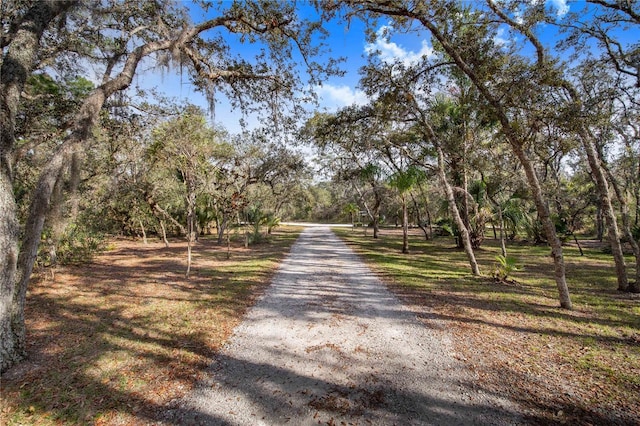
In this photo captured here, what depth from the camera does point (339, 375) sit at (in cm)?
349

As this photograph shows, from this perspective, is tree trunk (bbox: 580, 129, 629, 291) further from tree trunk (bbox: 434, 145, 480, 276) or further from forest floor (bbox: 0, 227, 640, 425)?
tree trunk (bbox: 434, 145, 480, 276)

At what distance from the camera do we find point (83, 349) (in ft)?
13.4

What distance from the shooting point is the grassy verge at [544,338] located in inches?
119

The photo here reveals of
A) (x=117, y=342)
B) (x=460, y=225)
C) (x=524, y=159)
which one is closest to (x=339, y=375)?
(x=117, y=342)

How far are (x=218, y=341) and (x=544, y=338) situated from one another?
212 inches

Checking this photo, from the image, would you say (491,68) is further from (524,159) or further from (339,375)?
(339,375)

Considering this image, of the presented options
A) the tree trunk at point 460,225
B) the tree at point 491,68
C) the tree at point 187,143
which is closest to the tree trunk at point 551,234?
the tree at point 491,68

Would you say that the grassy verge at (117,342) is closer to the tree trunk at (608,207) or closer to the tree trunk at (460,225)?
the tree trunk at (460,225)

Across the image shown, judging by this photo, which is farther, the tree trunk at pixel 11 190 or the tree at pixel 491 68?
the tree at pixel 491 68

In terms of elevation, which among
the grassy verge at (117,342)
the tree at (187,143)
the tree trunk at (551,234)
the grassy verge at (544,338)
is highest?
the tree at (187,143)

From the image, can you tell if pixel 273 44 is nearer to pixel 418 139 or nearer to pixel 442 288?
pixel 442 288

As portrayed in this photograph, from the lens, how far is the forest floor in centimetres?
297

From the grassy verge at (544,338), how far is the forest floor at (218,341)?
0.02 metres

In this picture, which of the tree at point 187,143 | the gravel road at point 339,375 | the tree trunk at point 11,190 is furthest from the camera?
the tree at point 187,143
